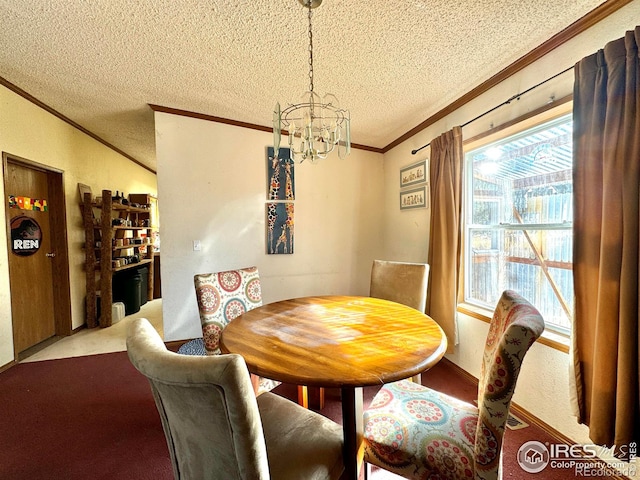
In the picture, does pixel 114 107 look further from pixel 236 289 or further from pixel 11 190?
pixel 236 289

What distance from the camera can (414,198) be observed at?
295 cm

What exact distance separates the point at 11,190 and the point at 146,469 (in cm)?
283

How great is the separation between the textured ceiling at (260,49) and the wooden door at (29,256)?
0.87 meters

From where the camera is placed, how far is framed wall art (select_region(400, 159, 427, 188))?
2803 millimetres

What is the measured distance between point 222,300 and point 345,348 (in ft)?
3.15

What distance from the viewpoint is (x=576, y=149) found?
139 centimetres

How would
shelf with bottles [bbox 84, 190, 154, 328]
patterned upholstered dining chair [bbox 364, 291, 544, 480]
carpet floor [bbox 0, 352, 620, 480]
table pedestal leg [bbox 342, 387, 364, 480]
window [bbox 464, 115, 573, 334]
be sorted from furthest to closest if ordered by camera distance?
shelf with bottles [bbox 84, 190, 154, 328]
window [bbox 464, 115, 573, 334]
carpet floor [bbox 0, 352, 620, 480]
table pedestal leg [bbox 342, 387, 364, 480]
patterned upholstered dining chair [bbox 364, 291, 544, 480]

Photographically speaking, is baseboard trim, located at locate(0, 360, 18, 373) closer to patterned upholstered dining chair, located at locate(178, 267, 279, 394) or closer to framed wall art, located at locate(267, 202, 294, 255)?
patterned upholstered dining chair, located at locate(178, 267, 279, 394)

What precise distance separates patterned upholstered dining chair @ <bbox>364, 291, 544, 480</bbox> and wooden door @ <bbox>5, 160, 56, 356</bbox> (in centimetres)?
334

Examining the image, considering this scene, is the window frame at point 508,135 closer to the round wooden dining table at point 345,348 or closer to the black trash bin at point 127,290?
the round wooden dining table at point 345,348

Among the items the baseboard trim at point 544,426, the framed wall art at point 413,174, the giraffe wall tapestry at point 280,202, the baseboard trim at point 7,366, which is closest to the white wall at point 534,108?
the baseboard trim at point 544,426

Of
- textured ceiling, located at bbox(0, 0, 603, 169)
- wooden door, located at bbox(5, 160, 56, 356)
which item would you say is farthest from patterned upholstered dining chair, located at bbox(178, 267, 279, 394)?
wooden door, located at bbox(5, 160, 56, 356)

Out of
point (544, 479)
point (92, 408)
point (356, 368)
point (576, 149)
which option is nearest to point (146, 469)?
point (92, 408)

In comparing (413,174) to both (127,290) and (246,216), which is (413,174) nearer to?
(246,216)
